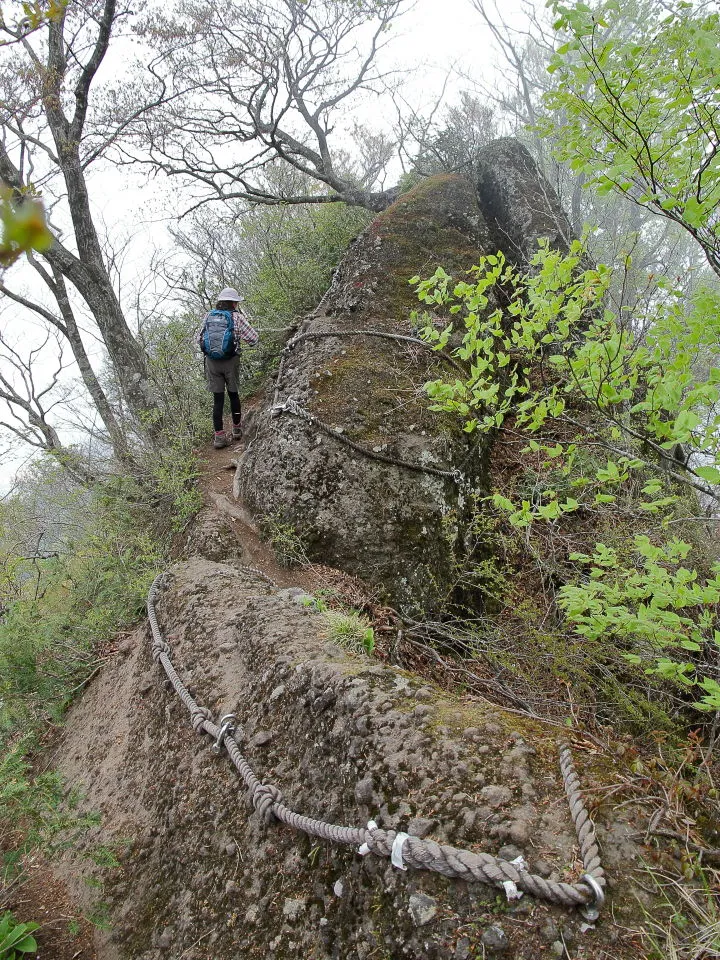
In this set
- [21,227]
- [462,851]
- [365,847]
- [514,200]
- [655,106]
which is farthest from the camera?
[514,200]

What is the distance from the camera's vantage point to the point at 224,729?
Result: 3137 mm

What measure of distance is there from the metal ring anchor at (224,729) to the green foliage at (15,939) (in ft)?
3.60

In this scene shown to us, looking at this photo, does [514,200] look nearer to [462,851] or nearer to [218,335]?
[218,335]

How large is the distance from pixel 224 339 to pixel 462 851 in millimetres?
6723

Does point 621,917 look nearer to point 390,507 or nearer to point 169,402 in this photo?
point 390,507

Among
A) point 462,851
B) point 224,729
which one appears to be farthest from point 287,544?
point 462,851

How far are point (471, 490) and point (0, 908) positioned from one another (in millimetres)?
5282

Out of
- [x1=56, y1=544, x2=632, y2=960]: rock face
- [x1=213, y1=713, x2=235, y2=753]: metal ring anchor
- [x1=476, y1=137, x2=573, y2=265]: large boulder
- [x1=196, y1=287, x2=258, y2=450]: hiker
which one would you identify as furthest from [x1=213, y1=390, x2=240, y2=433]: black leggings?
[x1=476, y1=137, x2=573, y2=265]: large boulder

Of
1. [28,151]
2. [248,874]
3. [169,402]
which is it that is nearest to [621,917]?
[248,874]

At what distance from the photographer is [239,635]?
3.91 metres

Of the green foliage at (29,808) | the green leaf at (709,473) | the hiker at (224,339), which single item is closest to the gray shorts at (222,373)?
the hiker at (224,339)

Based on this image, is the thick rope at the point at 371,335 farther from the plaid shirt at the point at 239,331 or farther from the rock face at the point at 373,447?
the plaid shirt at the point at 239,331

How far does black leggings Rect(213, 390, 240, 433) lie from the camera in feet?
25.5

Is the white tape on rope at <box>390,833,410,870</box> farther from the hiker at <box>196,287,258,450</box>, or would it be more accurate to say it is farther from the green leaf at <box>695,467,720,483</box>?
the hiker at <box>196,287,258,450</box>
